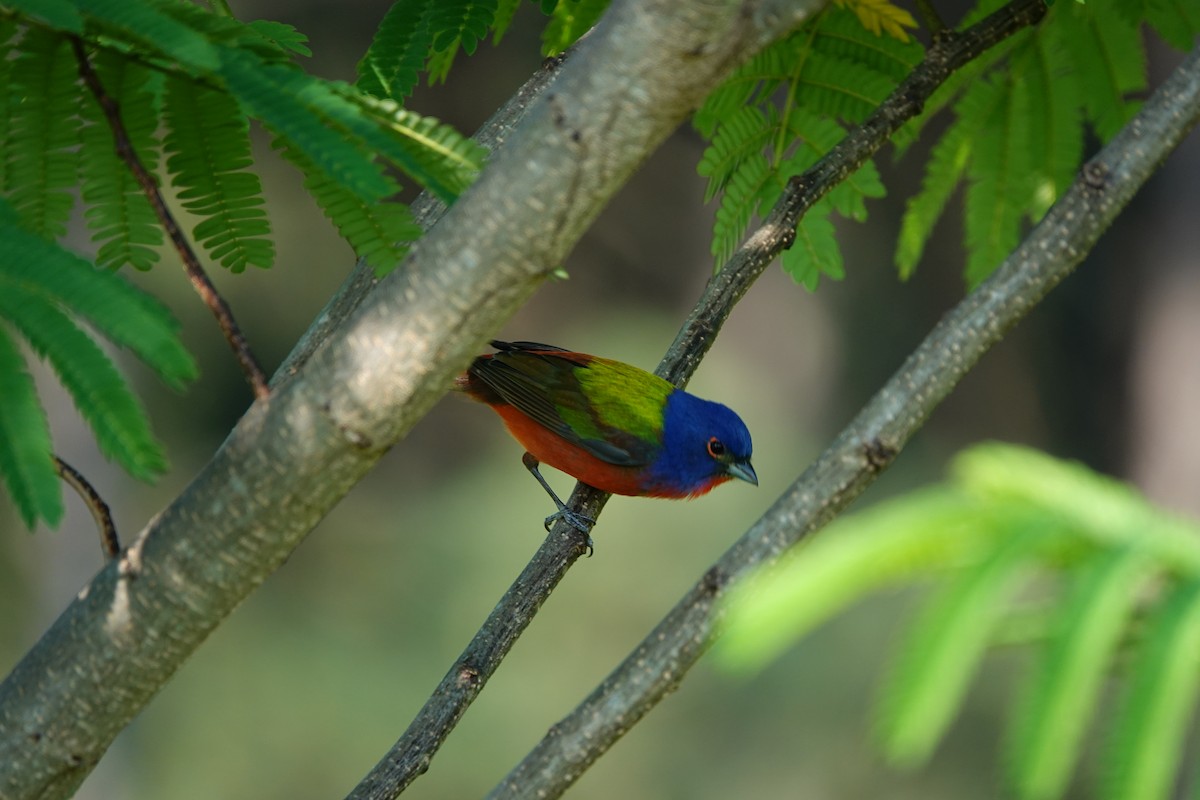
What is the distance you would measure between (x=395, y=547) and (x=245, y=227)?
38.2 ft

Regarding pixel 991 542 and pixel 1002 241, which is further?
pixel 1002 241

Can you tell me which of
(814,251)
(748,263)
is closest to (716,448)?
(814,251)

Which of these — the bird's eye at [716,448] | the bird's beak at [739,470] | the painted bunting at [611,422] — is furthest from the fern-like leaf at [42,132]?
the bird's beak at [739,470]

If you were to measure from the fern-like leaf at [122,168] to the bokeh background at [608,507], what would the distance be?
28.9ft

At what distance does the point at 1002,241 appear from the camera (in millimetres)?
3793

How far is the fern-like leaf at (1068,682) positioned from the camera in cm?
92

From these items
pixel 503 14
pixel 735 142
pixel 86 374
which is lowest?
pixel 86 374

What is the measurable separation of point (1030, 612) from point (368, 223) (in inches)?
56.9

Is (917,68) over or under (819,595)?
over

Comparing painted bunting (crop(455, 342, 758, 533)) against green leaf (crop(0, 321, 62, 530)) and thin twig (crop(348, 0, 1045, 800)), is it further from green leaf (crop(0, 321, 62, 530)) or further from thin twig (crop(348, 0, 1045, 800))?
green leaf (crop(0, 321, 62, 530))

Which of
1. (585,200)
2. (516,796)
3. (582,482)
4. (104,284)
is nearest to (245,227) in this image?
(104,284)

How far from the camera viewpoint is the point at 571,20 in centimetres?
322

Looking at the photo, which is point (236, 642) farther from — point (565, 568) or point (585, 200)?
point (585, 200)

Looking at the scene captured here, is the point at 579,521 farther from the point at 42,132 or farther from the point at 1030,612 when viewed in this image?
the point at 1030,612
